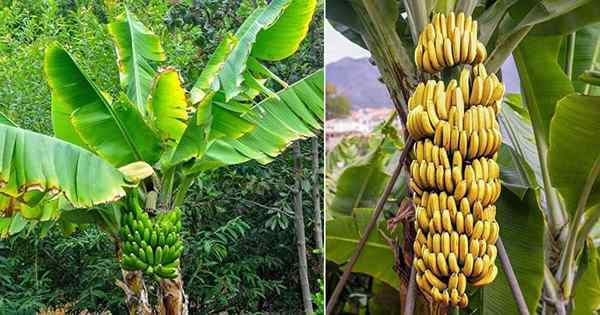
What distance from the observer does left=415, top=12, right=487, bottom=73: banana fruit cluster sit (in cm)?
75

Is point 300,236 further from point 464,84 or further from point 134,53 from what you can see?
point 464,84

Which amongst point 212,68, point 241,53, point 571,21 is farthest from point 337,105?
point 571,21

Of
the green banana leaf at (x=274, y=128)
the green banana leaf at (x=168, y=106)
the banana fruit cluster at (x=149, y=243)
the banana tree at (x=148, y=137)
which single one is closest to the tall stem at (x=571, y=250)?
the banana tree at (x=148, y=137)

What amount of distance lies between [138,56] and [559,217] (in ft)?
3.85

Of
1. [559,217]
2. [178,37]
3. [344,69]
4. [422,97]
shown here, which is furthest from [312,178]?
[422,97]

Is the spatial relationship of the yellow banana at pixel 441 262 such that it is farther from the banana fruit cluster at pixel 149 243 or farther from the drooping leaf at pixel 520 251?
the banana fruit cluster at pixel 149 243

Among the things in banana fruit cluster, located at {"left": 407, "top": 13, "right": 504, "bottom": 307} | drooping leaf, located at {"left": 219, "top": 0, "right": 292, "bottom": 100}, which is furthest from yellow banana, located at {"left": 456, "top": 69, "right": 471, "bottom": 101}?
drooping leaf, located at {"left": 219, "top": 0, "right": 292, "bottom": 100}

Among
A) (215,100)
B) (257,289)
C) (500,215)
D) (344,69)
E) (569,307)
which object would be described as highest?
(344,69)

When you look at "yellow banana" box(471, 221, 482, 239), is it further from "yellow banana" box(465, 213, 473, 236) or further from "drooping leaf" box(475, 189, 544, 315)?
"drooping leaf" box(475, 189, 544, 315)

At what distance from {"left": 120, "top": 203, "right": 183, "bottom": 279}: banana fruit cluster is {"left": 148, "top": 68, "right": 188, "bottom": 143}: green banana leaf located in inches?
9.7

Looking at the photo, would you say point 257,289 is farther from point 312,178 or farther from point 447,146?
point 447,146

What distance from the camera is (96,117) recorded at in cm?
153

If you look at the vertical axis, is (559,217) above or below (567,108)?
below

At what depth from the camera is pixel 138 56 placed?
1762mm
